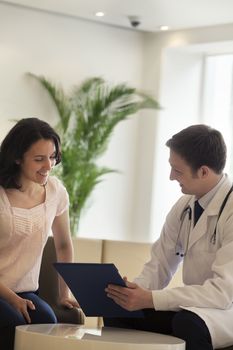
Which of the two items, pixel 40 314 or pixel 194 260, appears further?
pixel 40 314

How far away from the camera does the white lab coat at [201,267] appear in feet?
13.1

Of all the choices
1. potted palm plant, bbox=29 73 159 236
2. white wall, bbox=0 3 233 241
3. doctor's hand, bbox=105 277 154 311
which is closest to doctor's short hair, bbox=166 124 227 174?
doctor's hand, bbox=105 277 154 311

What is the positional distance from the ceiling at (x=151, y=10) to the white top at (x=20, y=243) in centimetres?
532

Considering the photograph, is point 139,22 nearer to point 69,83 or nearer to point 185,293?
point 69,83

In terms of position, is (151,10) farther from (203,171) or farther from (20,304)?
(20,304)

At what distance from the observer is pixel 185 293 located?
4.04 m

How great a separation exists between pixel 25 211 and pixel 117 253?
5.31ft

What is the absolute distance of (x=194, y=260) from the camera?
4.28 m

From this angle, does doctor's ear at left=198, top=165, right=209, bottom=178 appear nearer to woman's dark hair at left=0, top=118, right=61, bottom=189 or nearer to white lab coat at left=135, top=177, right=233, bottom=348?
white lab coat at left=135, top=177, right=233, bottom=348

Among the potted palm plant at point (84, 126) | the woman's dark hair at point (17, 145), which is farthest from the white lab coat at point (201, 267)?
the potted palm plant at point (84, 126)

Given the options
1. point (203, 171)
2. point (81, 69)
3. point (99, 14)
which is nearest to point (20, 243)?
point (203, 171)

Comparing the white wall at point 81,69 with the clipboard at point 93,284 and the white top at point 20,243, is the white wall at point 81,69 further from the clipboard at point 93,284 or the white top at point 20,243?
the clipboard at point 93,284

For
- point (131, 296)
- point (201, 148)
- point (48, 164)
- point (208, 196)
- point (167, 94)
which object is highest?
point (167, 94)

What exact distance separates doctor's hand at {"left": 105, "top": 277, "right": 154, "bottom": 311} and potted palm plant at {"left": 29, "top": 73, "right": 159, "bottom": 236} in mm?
6204
